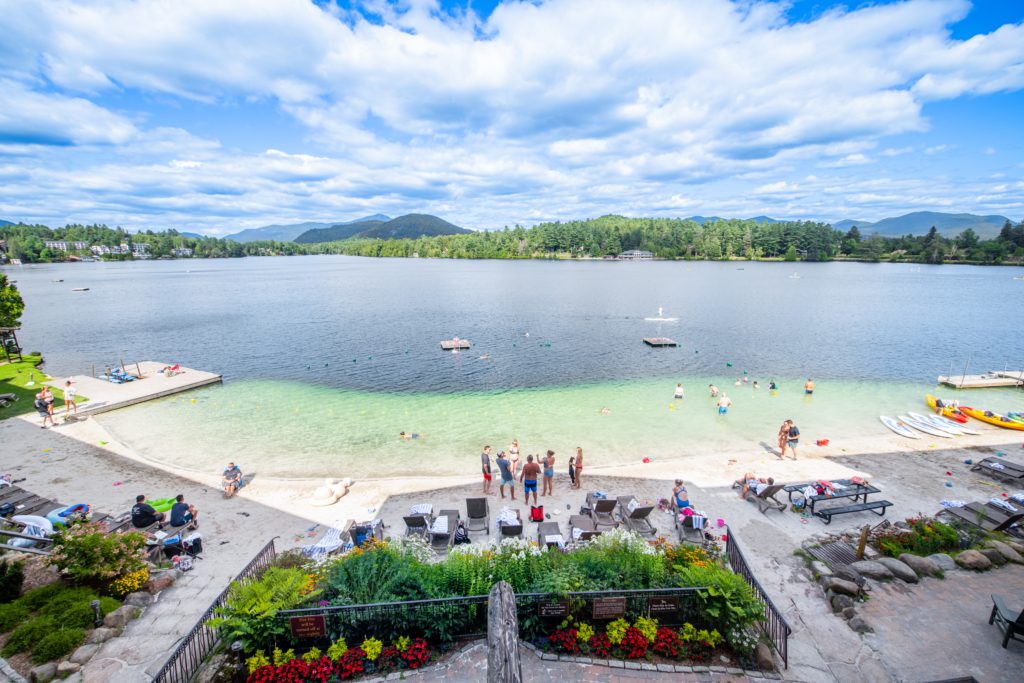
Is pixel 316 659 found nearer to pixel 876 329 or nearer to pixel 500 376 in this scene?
pixel 500 376

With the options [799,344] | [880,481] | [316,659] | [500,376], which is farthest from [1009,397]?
[316,659]

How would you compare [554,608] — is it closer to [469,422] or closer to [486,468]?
[486,468]

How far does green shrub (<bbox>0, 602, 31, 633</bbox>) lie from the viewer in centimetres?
844

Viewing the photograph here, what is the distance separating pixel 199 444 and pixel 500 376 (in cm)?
1979

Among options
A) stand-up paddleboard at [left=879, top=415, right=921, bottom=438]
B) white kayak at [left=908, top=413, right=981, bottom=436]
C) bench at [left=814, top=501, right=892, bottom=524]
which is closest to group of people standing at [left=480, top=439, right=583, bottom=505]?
bench at [left=814, top=501, right=892, bottom=524]

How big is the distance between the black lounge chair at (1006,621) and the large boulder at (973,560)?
2043 millimetres

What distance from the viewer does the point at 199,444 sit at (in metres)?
21.5

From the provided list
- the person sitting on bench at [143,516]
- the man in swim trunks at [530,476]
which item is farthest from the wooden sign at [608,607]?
the person sitting on bench at [143,516]

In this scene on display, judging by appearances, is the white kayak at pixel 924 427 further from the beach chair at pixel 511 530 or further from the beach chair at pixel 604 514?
the beach chair at pixel 511 530

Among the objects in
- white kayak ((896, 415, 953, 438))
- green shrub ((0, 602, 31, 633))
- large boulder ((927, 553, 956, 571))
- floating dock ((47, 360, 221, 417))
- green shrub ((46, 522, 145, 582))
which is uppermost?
green shrub ((46, 522, 145, 582))

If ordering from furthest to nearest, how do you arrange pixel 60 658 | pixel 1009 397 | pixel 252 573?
pixel 1009 397
pixel 252 573
pixel 60 658

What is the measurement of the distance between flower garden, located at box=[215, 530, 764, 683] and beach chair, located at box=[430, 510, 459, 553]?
3.28m

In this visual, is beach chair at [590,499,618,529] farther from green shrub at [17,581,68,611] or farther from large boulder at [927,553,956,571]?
green shrub at [17,581,68,611]

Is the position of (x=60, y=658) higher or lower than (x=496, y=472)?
higher
